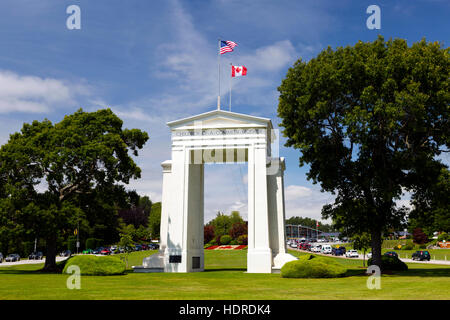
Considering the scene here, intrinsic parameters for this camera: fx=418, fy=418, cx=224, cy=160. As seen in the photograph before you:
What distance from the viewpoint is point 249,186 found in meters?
34.0

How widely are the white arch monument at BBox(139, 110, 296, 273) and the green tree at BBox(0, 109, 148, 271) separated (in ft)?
12.8

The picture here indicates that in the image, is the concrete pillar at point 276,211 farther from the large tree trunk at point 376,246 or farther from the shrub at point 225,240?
the shrub at point 225,240

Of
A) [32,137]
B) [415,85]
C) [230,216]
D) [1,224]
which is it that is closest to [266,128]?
[415,85]

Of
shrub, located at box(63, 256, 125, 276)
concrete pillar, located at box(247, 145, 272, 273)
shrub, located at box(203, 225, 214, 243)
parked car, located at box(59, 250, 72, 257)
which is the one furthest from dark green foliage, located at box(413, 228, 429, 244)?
shrub, located at box(63, 256, 125, 276)

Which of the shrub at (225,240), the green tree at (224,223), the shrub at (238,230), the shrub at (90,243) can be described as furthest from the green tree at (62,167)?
the green tree at (224,223)

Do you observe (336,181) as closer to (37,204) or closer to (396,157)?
(396,157)

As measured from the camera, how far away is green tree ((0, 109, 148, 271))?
3172 centimetres

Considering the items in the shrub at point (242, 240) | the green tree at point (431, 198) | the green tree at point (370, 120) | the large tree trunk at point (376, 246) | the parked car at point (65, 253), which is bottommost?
the parked car at point (65, 253)

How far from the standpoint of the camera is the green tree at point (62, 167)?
31.7m

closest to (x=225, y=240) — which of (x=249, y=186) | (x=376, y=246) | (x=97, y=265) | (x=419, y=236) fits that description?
(x=419, y=236)

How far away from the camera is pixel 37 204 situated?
3262cm

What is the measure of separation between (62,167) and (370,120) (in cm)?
2299

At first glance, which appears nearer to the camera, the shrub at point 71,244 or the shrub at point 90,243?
the shrub at point 71,244

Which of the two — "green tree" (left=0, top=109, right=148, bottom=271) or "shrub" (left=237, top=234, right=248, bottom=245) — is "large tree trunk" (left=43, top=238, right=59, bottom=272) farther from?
"shrub" (left=237, top=234, right=248, bottom=245)
